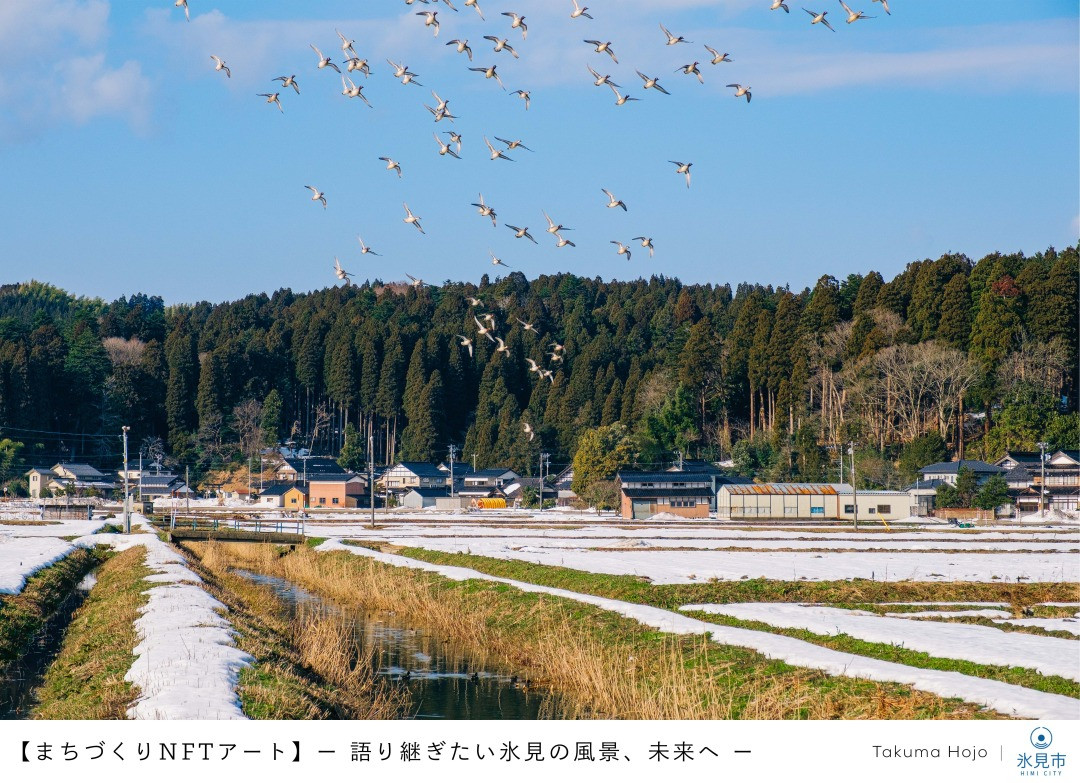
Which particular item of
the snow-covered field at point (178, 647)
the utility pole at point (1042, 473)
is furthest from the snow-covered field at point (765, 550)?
the snow-covered field at point (178, 647)

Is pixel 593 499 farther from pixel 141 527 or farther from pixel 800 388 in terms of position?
pixel 141 527

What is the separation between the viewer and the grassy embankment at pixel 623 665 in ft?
49.0

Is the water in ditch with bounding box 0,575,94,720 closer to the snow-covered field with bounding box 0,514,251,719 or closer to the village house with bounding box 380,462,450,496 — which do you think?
the snow-covered field with bounding box 0,514,251,719

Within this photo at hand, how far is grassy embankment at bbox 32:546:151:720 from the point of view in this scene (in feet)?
49.3

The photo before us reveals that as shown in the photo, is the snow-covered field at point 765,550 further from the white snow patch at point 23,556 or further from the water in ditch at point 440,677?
the white snow patch at point 23,556

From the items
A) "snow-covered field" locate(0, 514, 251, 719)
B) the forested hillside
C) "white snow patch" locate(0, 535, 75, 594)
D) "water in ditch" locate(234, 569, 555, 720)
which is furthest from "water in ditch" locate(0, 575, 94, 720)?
the forested hillside

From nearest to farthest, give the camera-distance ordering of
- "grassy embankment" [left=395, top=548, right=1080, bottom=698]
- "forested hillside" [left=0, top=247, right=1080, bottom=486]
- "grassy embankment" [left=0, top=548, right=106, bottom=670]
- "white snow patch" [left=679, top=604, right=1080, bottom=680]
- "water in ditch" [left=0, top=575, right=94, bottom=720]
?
"white snow patch" [left=679, top=604, right=1080, bottom=680], "water in ditch" [left=0, top=575, right=94, bottom=720], "grassy embankment" [left=0, top=548, right=106, bottom=670], "grassy embankment" [left=395, top=548, right=1080, bottom=698], "forested hillside" [left=0, top=247, right=1080, bottom=486]

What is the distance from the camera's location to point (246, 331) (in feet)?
498

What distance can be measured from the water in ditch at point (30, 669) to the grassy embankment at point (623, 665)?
8.19m

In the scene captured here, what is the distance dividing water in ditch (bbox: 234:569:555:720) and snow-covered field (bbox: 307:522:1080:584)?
8307 millimetres

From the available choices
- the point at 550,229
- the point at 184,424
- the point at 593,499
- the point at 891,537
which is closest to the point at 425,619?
the point at 550,229
